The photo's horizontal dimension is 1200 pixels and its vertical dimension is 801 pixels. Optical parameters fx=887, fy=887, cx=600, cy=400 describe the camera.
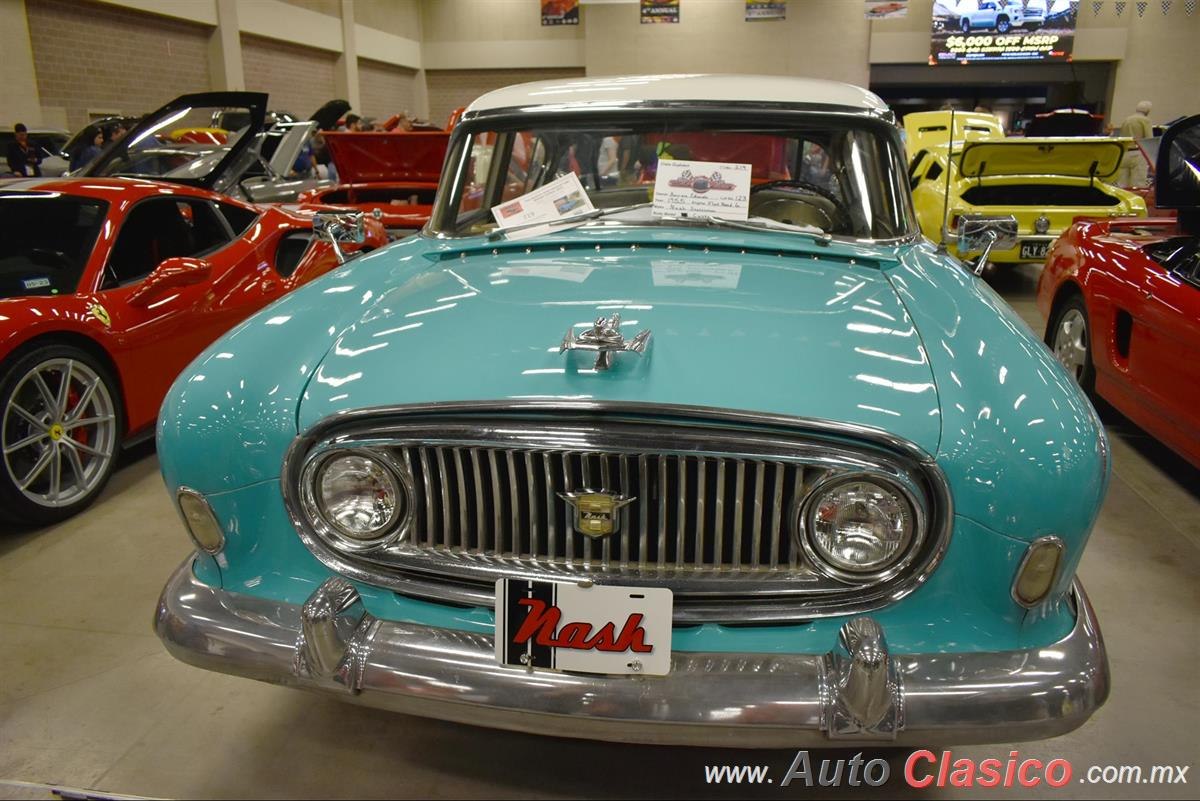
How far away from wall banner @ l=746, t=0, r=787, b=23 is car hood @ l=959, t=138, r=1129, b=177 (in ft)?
39.1

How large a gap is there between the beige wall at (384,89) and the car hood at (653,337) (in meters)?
17.6

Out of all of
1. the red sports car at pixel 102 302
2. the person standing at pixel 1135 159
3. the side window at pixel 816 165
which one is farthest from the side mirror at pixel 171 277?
the person standing at pixel 1135 159

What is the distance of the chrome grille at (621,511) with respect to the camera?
1.57m

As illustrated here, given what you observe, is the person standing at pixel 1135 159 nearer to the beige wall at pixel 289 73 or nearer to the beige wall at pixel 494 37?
the beige wall at pixel 494 37

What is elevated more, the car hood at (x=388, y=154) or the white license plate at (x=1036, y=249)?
the car hood at (x=388, y=154)

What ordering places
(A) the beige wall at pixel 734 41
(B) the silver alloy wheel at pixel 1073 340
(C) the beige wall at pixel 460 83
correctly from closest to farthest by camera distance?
(B) the silver alloy wheel at pixel 1073 340
(A) the beige wall at pixel 734 41
(C) the beige wall at pixel 460 83

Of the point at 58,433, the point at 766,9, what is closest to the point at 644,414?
the point at 58,433

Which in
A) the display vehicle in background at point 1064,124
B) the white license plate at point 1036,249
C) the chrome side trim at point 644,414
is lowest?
the white license plate at point 1036,249

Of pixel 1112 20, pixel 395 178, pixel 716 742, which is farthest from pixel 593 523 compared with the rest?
pixel 1112 20

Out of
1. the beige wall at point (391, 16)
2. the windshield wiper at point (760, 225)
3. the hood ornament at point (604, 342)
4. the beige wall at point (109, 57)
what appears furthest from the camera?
the beige wall at point (391, 16)

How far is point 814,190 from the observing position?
2816 mm

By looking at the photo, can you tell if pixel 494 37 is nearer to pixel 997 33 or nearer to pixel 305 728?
pixel 997 33

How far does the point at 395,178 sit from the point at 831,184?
203 inches

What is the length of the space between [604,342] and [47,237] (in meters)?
3.20
